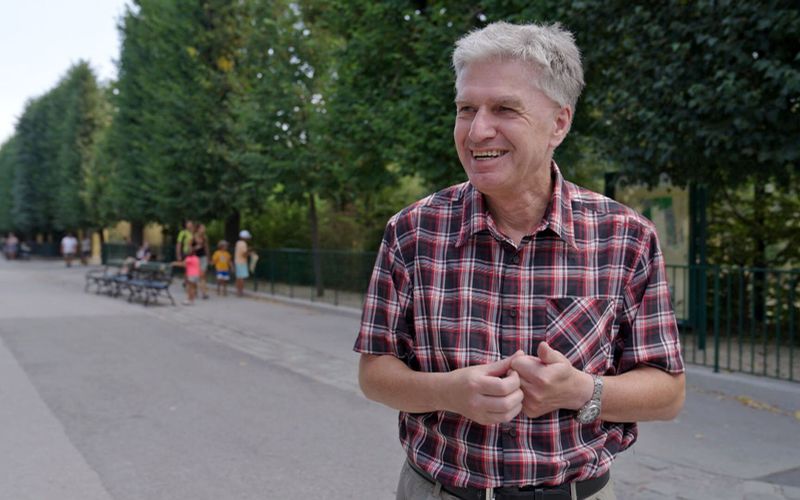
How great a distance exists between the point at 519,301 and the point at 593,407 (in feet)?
0.93

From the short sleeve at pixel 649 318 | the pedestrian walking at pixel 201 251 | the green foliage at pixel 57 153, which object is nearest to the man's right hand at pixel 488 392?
the short sleeve at pixel 649 318

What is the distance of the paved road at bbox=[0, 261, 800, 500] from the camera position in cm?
514

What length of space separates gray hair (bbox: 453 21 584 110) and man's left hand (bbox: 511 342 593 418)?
607 mm

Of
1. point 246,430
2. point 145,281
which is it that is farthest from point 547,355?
point 145,281

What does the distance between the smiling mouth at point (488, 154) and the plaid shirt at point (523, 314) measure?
0.12 meters

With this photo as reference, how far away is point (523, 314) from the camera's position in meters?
1.77

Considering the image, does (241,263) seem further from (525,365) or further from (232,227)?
(525,365)

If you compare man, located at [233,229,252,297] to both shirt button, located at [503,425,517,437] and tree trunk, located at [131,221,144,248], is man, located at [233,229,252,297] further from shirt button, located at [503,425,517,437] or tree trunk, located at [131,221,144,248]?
shirt button, located at [503,425,517,437]

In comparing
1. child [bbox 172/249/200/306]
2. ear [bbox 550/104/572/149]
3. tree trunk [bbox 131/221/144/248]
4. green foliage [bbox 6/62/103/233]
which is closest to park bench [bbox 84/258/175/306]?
child [bbox 172/249/200/306]

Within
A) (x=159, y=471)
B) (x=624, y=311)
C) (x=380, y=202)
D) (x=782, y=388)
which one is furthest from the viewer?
(x=380, y=202)

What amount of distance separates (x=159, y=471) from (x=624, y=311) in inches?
175

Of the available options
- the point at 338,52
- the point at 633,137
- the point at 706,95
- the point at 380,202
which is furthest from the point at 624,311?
the point at 380,202

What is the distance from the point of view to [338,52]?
Answer: 49.8 ft

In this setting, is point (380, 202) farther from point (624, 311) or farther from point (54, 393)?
point (624, 311)
